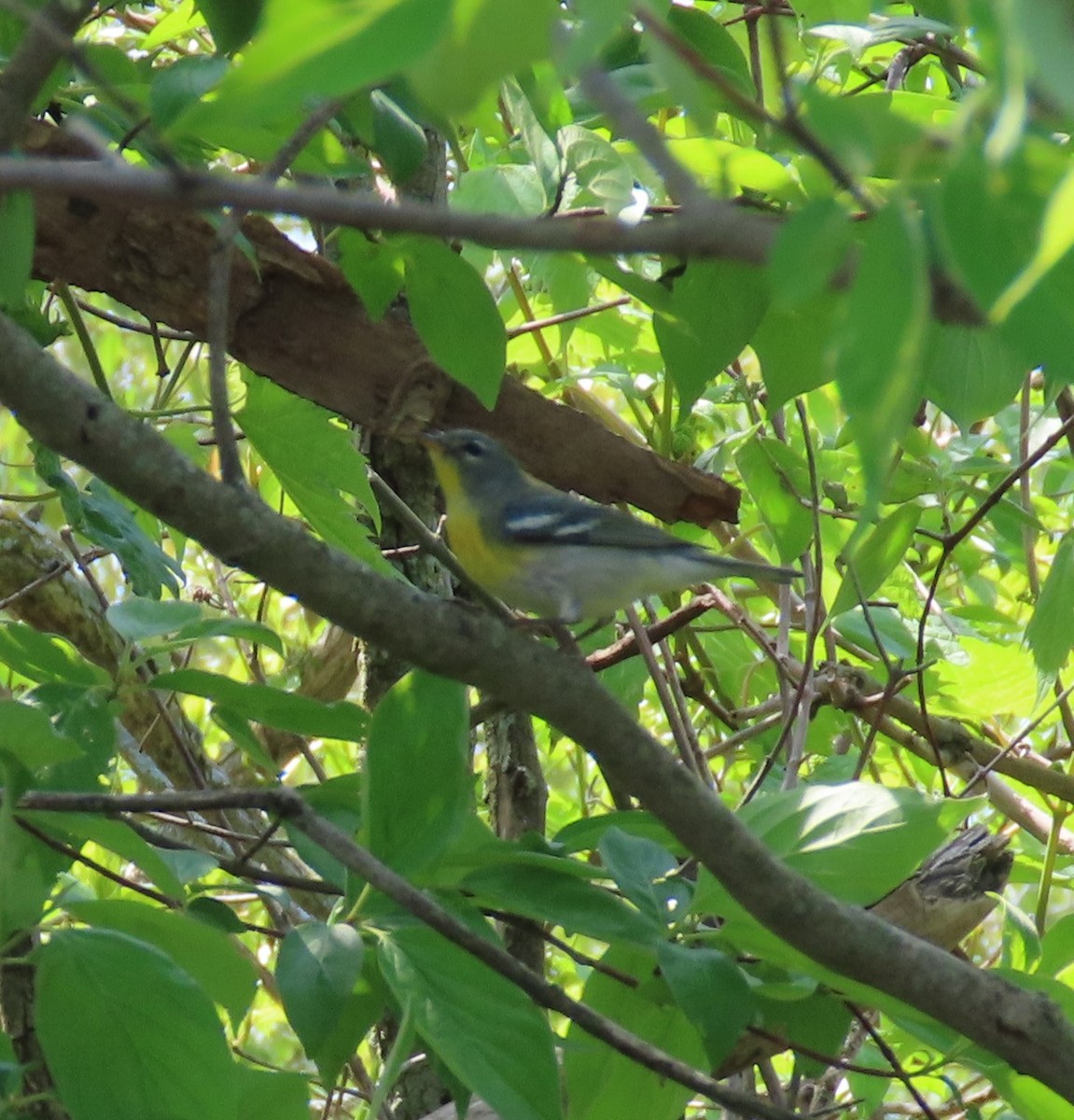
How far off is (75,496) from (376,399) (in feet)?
1.61

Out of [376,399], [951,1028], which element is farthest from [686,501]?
[951,1028]

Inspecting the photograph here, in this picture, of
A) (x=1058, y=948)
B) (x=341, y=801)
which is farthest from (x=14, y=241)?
(x=1058, y=948)

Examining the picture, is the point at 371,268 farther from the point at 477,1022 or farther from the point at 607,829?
the point at 477,1022

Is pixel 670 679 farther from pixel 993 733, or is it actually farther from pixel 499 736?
pixel 993 733

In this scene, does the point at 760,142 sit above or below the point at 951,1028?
above

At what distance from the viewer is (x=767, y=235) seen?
60cm

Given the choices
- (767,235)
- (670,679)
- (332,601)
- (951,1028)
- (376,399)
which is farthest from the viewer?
(670,679)

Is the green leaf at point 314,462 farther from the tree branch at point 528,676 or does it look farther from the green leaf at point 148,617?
the tree branch at point 528,676

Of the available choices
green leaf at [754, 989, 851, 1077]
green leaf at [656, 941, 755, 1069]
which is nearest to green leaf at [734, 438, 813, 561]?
green leaf at [754, 989, 851, 1077]

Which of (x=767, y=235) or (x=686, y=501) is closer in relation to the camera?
(x=767, y=235)

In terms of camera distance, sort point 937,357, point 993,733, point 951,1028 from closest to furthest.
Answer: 1. point 951,1028
2. point 937,357
3. point 993,733

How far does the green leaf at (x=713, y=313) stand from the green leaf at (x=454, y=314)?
216 millimetres

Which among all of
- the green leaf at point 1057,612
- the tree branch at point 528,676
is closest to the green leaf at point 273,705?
the tree branch at point 528,676

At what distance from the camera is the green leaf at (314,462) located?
1.85 meters
